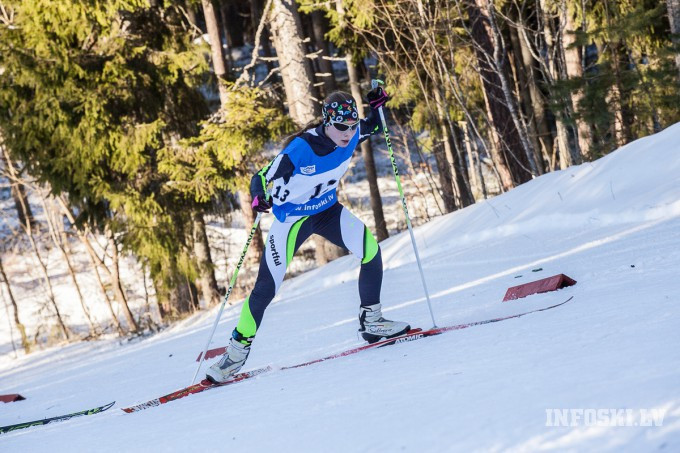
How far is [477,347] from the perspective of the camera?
3.42 metres

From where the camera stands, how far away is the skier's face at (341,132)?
4.26 m

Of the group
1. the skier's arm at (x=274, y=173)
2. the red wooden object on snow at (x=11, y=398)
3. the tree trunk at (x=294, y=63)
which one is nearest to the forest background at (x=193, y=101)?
the tree trunk at (x=294, y=63)

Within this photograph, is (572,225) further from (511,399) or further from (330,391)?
(511,399)

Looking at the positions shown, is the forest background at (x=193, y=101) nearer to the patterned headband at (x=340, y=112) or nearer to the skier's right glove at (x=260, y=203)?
the patterned headband at (x=340, y=112)

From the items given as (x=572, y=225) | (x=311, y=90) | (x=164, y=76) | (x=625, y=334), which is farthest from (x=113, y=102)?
(x=625, y=334)

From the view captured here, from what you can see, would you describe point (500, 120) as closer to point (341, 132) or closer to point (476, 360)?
point (341, 132)

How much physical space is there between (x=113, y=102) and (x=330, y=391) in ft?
30.6

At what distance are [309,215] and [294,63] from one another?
6503mm

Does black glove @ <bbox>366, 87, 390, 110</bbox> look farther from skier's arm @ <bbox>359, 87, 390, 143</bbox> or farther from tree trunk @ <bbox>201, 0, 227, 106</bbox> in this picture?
tree trunk @ <bbox>201, 0, 227, 106</bbox>

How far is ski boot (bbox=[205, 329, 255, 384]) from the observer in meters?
4.36

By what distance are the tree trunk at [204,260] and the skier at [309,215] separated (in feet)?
26.3

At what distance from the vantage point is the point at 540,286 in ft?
15.4

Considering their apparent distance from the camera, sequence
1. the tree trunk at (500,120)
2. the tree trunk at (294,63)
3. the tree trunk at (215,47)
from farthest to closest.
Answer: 1. the tree trunk at (215,47)
2. the tree trunk at (500,120)
3. the tree trunk at (294,63)

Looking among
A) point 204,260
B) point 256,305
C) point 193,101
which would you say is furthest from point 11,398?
point 193,101
